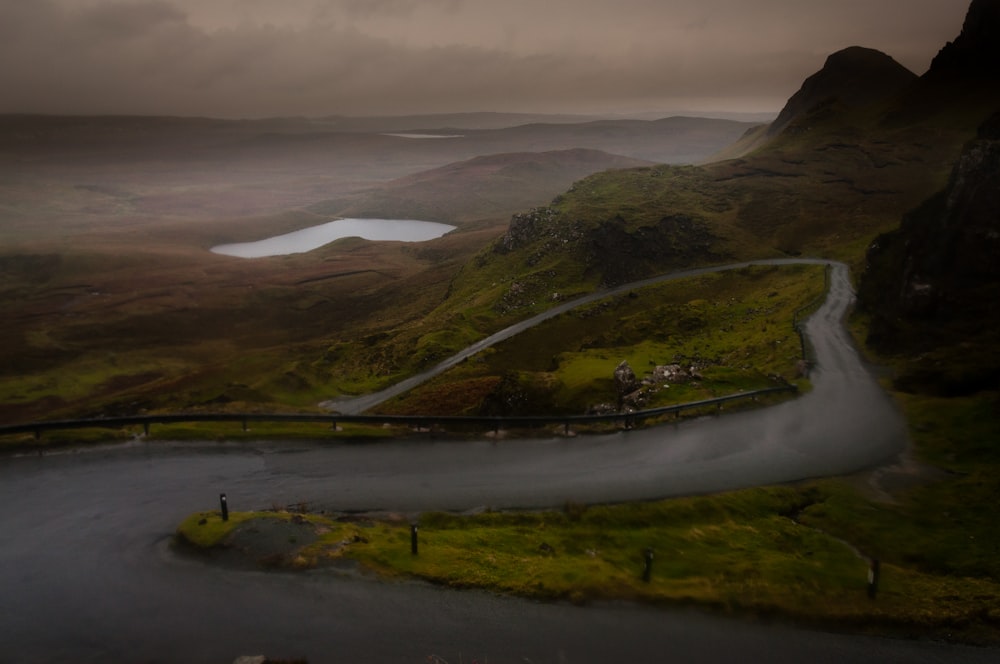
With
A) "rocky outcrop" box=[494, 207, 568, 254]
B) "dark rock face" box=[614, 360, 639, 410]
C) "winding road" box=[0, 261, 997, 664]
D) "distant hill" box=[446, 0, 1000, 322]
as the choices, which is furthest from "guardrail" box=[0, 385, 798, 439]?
"rocky outcrop" box=[494, 207, 568, 254]

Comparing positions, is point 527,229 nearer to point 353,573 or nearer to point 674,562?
point 674,562

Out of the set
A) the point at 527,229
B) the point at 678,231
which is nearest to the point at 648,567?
the point at 678,231

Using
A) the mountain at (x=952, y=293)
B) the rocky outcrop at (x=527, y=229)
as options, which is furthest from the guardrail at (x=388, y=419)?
the rocky outcrop at (x=527, y=229)

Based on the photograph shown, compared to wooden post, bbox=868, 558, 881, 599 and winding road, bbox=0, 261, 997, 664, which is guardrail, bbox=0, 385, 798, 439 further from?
wooden post, bbox=868, 558, 881, 599

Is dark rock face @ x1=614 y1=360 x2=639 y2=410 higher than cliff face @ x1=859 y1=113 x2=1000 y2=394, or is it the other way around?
cliff face @ x1=859 y1=113 x2=1000 y2=394

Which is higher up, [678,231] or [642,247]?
[678,231]

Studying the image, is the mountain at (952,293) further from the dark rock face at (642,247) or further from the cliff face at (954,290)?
the dark rock face at (642,247)

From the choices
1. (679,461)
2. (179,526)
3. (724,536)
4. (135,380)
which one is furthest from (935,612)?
(135,380)

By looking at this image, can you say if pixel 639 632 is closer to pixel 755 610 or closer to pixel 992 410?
pixel 755 610
